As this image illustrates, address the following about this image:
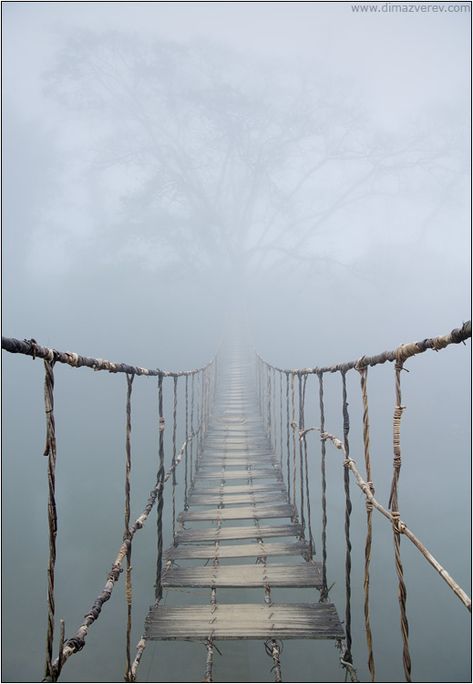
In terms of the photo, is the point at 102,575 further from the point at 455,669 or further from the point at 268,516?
the point at 268,516

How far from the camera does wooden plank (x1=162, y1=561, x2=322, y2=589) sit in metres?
2.63

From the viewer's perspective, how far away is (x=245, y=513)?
3.82 meters

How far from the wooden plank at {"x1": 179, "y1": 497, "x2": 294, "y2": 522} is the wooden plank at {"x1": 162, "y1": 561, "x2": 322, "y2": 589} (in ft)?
2.46

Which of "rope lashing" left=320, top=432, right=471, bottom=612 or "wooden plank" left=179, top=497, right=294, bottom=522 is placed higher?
"rope lashing" left=320, top=432, right=471, bottom=612

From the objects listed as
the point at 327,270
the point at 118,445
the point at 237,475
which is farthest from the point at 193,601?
the point at 327,270

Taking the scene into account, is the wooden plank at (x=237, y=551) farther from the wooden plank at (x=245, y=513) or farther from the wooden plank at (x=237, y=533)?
the wooden plank at (x=245, y=513)

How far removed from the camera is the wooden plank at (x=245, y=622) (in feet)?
7.06

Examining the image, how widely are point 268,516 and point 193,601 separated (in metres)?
8.31

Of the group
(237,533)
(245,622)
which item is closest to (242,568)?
(237,533)

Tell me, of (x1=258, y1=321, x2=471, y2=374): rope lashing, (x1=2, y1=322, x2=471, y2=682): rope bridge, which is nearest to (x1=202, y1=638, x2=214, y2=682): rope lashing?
(x1=2, y1=322, x2=471, y2=682): rope bridge

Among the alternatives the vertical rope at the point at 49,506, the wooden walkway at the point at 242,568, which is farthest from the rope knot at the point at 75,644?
the wooden walkway at the point at 242,568

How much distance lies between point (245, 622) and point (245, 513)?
1552 mm

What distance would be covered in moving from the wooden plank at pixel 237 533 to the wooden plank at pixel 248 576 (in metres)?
0.41

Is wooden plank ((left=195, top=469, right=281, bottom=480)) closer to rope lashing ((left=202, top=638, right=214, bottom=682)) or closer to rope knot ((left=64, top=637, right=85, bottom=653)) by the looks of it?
rope lashing ((left=202, top=638, right=214, bottom=682))
